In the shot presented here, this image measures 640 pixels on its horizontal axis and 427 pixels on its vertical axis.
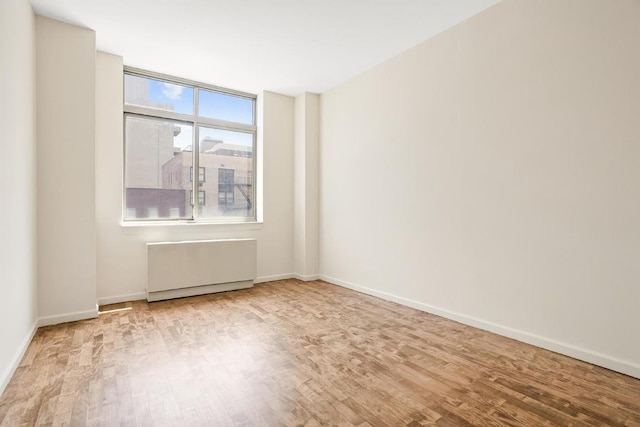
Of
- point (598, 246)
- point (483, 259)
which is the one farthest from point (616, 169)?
point (483, 259)

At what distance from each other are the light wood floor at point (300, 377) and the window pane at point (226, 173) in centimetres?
208

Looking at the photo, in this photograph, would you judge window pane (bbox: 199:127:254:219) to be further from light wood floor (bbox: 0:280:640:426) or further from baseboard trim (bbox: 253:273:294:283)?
light wood floor (bbox: 0:280:640:426)

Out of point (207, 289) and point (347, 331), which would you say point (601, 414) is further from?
point (207, 289)

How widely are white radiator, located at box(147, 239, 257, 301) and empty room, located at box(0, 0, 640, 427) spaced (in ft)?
0.10

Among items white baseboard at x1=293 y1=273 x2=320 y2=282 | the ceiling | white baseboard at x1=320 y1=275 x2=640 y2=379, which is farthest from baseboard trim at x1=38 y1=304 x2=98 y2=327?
white baseboard at x1=320 y1=275 x2=640 y2=379

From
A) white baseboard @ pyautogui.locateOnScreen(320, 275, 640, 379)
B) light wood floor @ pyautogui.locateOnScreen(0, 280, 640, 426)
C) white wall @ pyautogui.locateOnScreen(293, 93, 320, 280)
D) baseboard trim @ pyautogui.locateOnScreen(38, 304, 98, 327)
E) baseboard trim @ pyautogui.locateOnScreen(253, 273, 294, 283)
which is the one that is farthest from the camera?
white wall @ pyautogui.locateOnScreen(293, 93, 320, 280)

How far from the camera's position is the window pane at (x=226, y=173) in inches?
197

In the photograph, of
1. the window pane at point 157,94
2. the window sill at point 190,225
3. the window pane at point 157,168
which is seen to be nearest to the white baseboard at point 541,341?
the window sill at point 190,225

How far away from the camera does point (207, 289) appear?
4504 millimetres

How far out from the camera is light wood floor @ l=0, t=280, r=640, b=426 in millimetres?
1815

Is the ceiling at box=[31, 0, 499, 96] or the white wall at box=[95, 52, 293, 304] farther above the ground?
the ceiling at box=[31, 0, 499, 96]

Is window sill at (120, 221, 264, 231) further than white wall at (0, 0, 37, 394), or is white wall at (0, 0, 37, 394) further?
window sill at (120, 221, 264, 231)

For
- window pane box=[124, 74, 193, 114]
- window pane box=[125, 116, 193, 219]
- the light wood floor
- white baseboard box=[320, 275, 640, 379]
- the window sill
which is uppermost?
window pane box=[124, 74, 193, 114]

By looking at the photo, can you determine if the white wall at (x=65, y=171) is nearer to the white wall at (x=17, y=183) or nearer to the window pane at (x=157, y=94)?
the white wall at (x=17, y=183)
